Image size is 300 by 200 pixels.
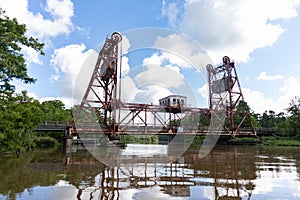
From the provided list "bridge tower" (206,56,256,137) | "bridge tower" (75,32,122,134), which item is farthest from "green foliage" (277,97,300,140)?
"bridge tower" (75,32,122,134)

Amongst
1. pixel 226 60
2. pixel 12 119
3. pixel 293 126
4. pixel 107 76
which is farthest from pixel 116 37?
pixel 293 126

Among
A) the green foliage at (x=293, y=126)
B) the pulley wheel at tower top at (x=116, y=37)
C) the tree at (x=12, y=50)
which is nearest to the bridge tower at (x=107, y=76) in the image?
the pulley wheel at tower top at (x=116, y=37)

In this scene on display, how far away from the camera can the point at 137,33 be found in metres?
18.6

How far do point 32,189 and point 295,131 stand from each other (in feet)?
155

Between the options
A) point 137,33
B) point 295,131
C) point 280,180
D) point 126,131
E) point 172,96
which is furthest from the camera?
point 295,131

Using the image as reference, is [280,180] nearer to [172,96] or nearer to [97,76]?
[97,76]

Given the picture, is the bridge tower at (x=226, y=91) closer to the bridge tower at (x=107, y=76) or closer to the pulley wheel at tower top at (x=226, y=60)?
the pulley wheel at tower top at (x=226, y=60)

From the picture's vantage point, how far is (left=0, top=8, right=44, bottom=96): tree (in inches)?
389

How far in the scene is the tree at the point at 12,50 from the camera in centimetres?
988

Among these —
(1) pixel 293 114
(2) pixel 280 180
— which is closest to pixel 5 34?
(2) pixel 280 180

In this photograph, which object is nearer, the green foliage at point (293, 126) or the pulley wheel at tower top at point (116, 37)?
the pulley wheel at tower top at point (116, 37)

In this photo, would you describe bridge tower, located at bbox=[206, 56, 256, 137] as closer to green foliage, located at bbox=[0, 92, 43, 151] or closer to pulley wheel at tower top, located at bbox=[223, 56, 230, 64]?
pulley wheel at tower top, located at bbox=[223, 56, 230, 64]

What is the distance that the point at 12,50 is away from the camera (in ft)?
34.5

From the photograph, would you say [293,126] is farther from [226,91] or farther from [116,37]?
[116,37]
